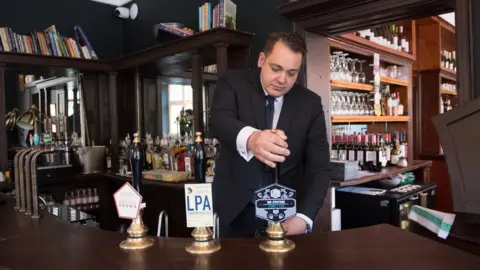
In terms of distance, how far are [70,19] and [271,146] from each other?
423 cm

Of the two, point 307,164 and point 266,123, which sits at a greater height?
point 266,123

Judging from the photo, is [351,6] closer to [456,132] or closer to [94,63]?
[456,132]

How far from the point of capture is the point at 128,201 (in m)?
Result: 1.36

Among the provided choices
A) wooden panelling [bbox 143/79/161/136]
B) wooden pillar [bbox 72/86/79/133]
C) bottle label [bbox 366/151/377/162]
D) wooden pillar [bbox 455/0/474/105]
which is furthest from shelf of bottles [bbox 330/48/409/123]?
wooden pillar [bbox 72/86/79/133]

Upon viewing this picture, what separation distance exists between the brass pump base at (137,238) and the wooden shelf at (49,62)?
325 centimetres

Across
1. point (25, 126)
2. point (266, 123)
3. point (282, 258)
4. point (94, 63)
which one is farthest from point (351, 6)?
point (25, 126)

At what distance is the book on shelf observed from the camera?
3.20m

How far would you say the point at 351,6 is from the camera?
8.72ft

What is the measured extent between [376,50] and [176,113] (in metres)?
2.10

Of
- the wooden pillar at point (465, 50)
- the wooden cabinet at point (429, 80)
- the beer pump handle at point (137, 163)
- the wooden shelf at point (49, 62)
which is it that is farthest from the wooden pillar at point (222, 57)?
the wooden cabinet at point (429, 80)

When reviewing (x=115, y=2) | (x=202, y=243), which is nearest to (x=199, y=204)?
(x=202, y=243)

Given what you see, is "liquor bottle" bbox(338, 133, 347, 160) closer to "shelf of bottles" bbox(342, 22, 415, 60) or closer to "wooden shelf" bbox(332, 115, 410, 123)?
"wooden shelf" bbox(332, 115, 410, 123)

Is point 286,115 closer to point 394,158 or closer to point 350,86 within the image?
point 350,86

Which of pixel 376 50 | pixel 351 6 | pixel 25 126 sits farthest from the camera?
pixel 25 126
